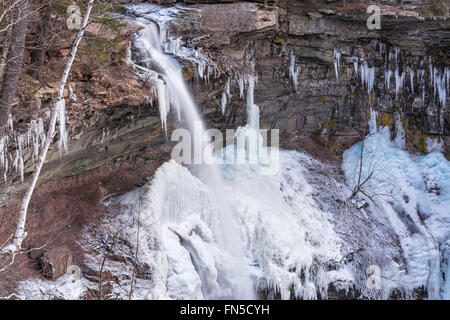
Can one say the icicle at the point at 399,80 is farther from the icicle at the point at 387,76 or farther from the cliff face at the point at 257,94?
the icicle at the point at 387,76

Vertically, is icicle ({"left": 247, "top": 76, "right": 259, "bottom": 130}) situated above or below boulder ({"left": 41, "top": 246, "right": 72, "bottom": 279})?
above

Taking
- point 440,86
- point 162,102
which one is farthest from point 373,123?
point 162,102

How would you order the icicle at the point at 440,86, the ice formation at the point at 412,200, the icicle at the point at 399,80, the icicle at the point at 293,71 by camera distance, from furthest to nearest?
1. the icicle at the point at 440,86
2. the icicle at the point at 399,80
3. the icicle at the point at 293,71
4. the ice formation at the point at 412,200

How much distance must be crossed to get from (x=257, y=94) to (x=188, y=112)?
351 centimetres

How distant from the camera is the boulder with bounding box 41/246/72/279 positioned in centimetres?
838

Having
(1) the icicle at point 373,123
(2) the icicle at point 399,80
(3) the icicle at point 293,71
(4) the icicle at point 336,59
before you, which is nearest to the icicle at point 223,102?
(3) the icicle at point 293,71

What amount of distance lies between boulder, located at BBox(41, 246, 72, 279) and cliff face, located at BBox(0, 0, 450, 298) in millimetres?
391

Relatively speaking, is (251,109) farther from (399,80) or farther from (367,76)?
(399,80)

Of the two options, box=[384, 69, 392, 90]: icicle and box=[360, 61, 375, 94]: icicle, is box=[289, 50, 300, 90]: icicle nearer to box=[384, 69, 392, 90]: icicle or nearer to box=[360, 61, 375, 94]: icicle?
box=[360, 61, 375, 94]: icicle

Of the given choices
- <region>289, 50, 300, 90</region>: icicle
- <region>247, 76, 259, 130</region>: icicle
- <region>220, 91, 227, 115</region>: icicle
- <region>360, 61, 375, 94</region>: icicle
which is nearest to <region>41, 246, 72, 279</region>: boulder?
<region>220, 91, 227, 115</region>: icicle

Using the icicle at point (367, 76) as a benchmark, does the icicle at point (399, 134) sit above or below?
below

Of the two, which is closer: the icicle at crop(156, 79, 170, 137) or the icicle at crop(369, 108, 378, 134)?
the icicle at crop(156, 79, 170, 137)

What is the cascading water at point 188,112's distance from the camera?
1013cm

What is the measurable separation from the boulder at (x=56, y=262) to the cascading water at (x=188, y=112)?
9.04 feet
